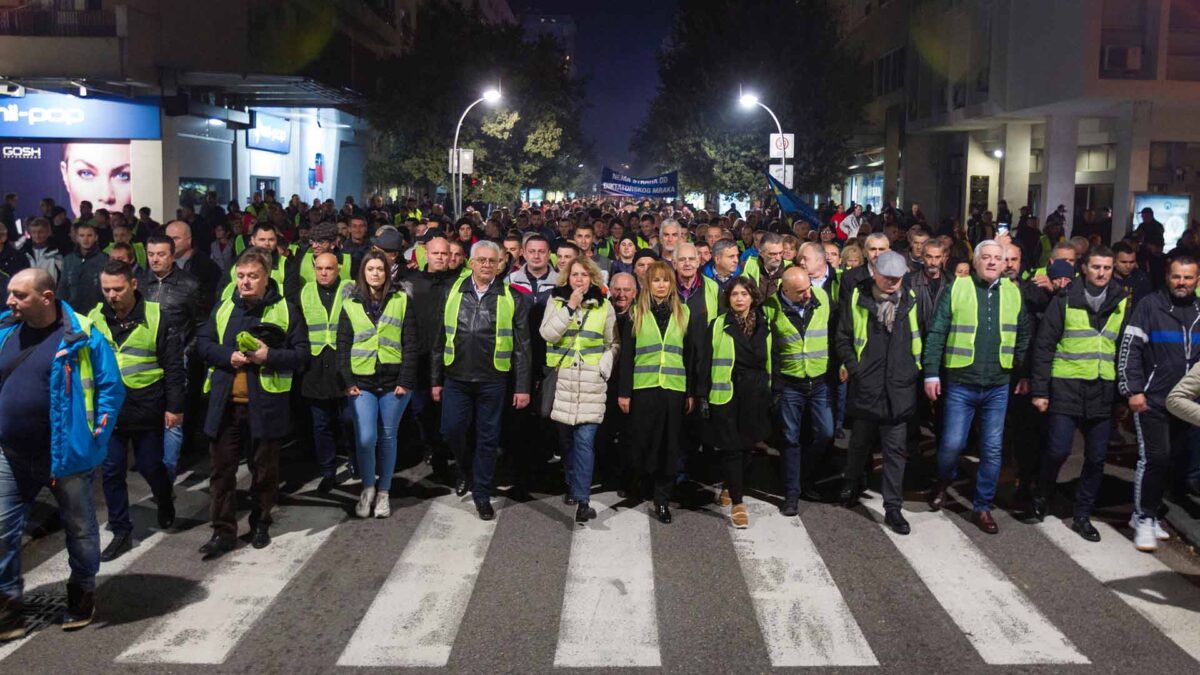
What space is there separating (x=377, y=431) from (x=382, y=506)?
1.77 ft

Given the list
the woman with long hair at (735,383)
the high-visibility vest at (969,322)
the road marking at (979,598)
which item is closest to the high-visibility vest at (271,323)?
the woman with long hair at (735,383)

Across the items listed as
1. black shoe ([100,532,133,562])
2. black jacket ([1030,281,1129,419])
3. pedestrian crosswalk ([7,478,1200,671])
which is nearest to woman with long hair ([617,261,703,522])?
pedestrian crosswalk ([7,478,1200,671])

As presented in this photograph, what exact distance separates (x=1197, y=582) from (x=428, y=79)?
42398 millimetres

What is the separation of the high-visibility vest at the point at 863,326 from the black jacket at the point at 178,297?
477cm

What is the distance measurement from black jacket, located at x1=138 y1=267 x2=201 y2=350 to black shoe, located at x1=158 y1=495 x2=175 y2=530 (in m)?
1.09

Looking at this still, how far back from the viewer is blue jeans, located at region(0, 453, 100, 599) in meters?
5.91

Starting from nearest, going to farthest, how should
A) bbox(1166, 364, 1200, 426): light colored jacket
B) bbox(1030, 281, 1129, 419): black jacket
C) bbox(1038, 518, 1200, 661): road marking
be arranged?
1. bbox(1166, 364, 1200, 426): light colored jacket
2. bbox(1038, 518, 1200, 661): road marking
3. bbox(1030, 281, 1129, 419): black jacket

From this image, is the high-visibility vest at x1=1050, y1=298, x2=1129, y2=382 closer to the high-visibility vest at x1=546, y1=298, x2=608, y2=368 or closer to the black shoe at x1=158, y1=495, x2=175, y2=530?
the high-visibility vest at x1=546, y1=298, x2=608, y2=368

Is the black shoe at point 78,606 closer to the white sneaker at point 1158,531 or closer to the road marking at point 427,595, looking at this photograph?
the road marking at point 427,595

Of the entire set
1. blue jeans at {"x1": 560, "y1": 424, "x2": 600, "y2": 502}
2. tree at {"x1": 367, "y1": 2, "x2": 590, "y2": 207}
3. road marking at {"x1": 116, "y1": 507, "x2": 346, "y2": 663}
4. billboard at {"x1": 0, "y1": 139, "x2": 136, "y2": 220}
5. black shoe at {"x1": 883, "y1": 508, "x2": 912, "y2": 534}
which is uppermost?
tree at {"x1": 367, "y1": 2, "x2": 590, "y2": 207}

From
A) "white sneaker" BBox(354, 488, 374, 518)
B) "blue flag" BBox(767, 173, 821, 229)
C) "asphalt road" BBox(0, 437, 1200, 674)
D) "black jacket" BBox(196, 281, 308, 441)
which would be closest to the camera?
"asphalt road" BBox(0, 437, 1200, 674)

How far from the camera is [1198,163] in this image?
28125 mm

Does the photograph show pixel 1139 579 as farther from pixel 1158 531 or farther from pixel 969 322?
pixel 969 322

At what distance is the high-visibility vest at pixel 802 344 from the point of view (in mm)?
8680
